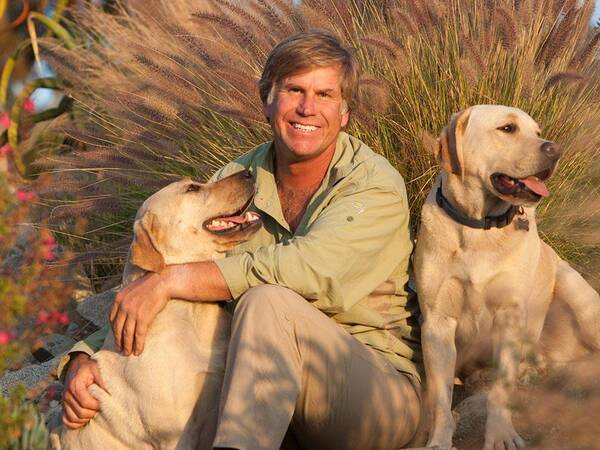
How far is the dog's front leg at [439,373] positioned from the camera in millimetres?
3477

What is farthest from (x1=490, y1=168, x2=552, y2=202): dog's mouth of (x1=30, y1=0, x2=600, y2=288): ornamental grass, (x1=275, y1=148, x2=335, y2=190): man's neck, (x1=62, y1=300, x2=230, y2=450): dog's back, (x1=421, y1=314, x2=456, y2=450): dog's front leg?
(x1=62, y1=300, x2=230, y2=450): dog's back

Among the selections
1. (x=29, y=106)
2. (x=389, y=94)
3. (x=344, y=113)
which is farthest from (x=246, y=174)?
(x=29, y=106)

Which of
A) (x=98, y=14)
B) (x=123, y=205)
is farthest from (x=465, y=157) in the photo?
(x=98, y=14)

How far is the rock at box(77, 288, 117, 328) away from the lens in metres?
5.46

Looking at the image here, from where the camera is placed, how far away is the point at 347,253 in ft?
10.9

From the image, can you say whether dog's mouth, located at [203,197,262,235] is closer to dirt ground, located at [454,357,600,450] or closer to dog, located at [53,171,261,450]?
dog, located at [53,171,261,450]

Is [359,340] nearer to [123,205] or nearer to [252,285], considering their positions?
[252,285]

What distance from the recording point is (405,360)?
3.66 meters

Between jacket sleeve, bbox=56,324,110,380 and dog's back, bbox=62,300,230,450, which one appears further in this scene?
jacket sleeve, bbox=56,324,110,380

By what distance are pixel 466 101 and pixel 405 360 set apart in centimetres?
177

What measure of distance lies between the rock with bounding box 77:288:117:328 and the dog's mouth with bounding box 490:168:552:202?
2686 millimetres

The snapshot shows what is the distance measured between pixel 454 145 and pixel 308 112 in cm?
61

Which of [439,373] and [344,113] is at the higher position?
[344,113]

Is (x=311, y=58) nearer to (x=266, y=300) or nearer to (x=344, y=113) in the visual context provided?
(x=344, y=113)
